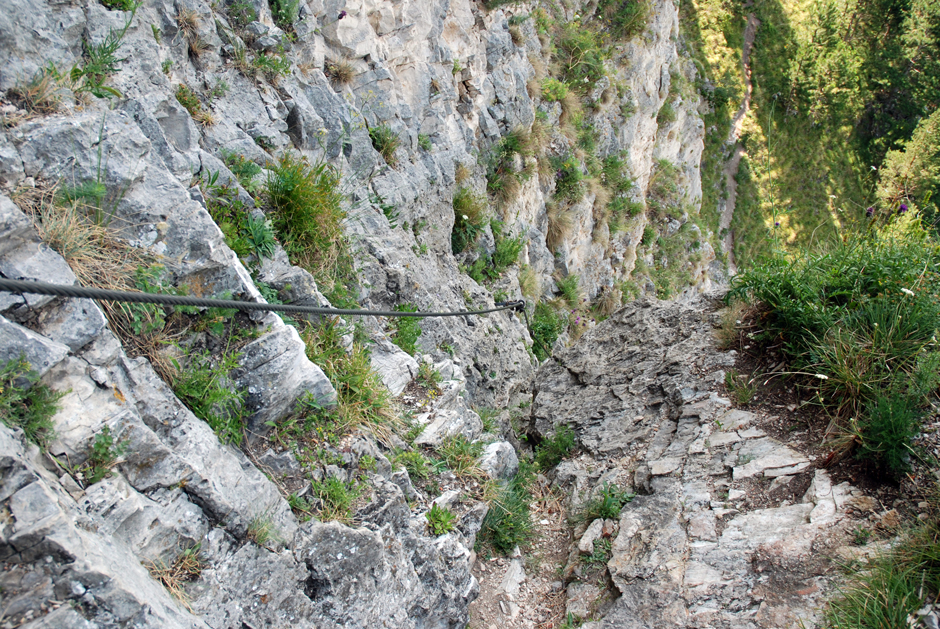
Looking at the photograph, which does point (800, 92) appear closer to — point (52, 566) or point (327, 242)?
point (327, 242)

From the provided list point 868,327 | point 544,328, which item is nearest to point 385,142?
point 544,328

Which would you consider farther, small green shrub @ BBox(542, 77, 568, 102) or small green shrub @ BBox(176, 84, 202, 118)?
small green shrub @ BBox(542, 77, 568, 102)

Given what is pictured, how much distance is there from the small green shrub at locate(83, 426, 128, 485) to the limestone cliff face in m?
0.04

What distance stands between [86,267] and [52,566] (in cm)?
160

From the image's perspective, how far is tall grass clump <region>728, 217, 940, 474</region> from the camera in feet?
12.8

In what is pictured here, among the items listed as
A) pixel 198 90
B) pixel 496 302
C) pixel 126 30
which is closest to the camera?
pixel 126 30

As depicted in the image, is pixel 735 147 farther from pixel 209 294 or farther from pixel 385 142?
pixel 209 294

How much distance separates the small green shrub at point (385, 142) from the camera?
21.2 feet

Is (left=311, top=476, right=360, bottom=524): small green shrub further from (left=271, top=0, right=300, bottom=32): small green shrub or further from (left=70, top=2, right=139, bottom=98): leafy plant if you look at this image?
(left=271, top=0, right=300, bottom=32): small green shrub

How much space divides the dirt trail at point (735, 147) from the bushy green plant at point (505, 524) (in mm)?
20775

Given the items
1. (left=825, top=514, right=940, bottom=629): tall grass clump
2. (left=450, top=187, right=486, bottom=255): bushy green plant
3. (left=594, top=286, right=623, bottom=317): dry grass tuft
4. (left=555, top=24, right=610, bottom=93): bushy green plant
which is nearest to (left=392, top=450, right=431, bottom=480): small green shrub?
(left=825, top=514, right=940, bottom=629): tall grass clump

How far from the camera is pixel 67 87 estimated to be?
10.8 ft

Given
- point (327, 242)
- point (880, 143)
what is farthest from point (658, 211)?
point (880, 143)

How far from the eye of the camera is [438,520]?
3811mm
